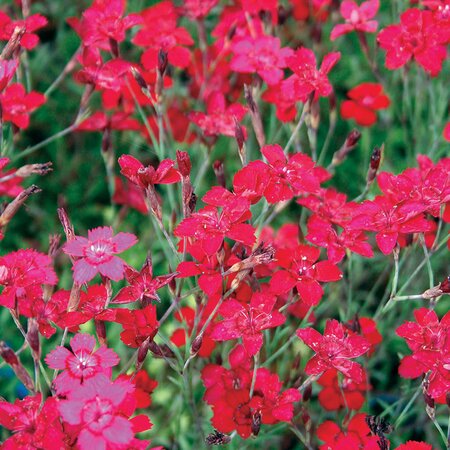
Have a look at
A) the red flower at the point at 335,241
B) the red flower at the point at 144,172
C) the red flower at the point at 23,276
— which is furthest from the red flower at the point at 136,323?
the red flower at the point at 335,241

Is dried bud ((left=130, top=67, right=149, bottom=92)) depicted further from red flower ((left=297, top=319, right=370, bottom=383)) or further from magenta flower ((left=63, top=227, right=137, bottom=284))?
red flower ((left=297, top=319, right=370, bottom=383))

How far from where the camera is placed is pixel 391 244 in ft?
4.49

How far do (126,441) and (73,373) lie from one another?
178 millimetres

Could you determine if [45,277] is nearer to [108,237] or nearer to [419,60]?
[108,237]

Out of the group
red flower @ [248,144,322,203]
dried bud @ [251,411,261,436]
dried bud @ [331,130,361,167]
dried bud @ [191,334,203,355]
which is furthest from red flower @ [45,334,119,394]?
dried bud @ [331,130,361,167]

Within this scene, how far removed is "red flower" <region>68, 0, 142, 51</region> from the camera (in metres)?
1.73

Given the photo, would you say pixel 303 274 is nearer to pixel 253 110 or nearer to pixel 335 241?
pixel 335 241

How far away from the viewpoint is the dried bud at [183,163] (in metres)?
1.34

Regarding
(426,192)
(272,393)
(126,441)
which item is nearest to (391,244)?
(426,192)

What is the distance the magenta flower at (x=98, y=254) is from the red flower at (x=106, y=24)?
635mm

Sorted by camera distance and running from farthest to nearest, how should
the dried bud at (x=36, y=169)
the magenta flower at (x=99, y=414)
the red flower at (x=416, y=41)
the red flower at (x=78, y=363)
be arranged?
the red flower at (x=416, y=41) < the dried bud at (x=36, y=169) < the red flower at (x=78, y=363) < the magenta flower at (x=99, y=414)

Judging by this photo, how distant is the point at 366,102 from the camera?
210cm

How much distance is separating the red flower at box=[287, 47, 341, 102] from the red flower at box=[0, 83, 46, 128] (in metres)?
0.62

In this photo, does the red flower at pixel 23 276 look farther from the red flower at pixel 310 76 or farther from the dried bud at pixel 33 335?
the red flower at pixel 310 76
